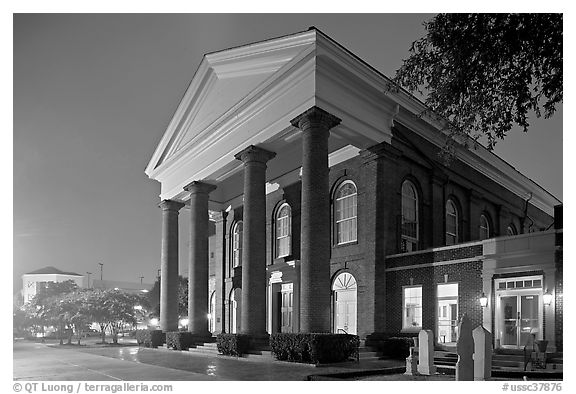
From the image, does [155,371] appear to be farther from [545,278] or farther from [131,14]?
[545,278]

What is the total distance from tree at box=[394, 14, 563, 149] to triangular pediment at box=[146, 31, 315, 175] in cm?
635

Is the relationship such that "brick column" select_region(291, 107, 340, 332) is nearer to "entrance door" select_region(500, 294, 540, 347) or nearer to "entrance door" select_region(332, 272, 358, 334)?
"entrance door" select_region(332, 272, 358, 334)

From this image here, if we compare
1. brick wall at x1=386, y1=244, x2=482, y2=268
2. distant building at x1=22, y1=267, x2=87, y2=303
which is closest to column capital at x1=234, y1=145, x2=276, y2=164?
brick wall at x1=386, y1=244, x2=482, y2=268

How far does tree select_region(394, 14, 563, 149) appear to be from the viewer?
1417 centimetres

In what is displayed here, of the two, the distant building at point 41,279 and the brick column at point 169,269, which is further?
the brick column at point 169,269

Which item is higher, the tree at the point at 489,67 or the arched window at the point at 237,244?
the tree at the point at 489,67

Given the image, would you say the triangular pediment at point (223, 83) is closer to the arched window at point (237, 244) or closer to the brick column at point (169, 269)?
the brick column at point (169, 269)

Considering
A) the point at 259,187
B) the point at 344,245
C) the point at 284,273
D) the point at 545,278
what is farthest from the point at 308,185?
the point at 284,273

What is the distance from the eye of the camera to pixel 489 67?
576 inches

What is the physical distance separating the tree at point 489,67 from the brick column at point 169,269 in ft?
63.1

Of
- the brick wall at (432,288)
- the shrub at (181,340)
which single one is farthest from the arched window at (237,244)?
the brick wall at (432,288)

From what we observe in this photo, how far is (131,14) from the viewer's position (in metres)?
16.5

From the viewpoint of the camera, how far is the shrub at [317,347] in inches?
743
